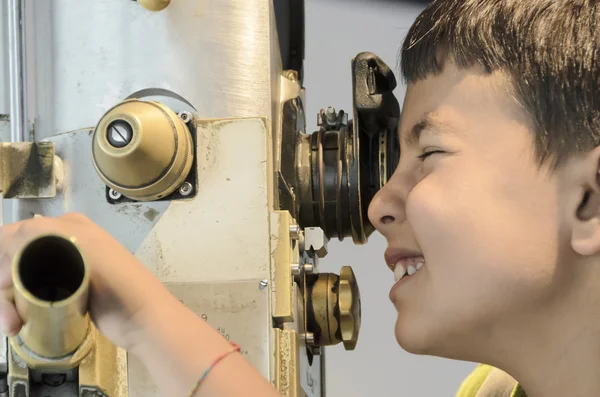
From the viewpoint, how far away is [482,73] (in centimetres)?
63

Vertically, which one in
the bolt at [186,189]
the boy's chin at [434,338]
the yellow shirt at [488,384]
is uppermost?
the bolt at [186,189]

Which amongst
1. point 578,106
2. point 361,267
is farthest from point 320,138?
point 361,267

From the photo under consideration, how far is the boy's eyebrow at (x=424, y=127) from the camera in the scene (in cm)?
64

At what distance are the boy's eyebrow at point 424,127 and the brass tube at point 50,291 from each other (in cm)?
31

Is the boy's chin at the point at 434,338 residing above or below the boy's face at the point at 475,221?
below

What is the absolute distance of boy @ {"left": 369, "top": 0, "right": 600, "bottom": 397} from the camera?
593 mm

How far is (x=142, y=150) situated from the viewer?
1.92 feet

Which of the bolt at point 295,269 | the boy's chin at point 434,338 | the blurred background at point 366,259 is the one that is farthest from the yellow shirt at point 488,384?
the blurred background at point 366,259

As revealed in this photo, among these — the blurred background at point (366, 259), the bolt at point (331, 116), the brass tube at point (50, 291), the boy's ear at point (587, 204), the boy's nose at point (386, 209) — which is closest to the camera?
the brass tube at point (50, 291)

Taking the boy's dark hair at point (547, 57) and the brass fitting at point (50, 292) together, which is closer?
the brass fitting at point (50, 292)

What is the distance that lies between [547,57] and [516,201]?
0.11 metres

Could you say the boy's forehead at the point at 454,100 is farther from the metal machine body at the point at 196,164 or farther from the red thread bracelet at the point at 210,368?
the red thread bracelet at the point at 210,368

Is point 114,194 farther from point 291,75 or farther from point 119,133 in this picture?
point 291,75

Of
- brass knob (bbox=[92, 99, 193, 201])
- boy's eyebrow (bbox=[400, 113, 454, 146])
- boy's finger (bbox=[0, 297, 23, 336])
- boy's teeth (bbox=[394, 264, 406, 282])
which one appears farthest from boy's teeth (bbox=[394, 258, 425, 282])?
boy's finger (bbox=[0, 297, 23, 336])
